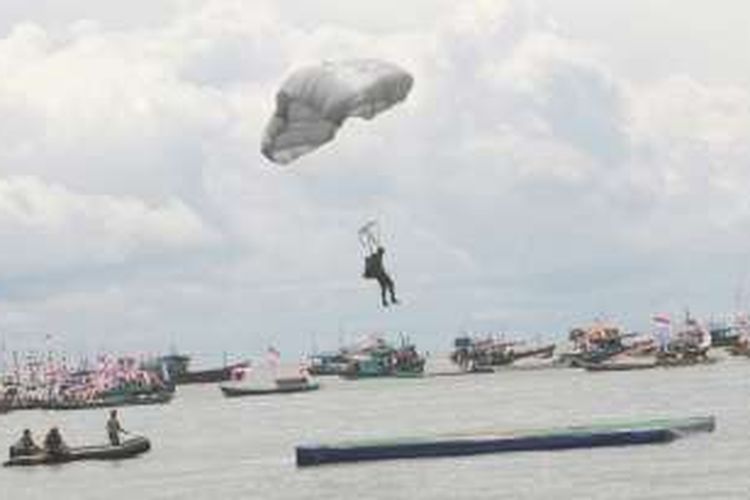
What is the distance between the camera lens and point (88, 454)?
282 feet

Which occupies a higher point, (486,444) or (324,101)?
(324,101)

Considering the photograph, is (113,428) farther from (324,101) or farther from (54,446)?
(324,101)

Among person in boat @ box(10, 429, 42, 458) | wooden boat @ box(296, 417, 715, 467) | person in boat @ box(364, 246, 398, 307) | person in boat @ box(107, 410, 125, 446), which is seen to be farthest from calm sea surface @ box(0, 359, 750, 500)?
person in boat @ box(364, 246, 398, 307)

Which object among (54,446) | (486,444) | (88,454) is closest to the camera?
(486,444)

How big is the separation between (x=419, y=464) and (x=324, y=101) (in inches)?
1542

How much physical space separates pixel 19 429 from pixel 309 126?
124 m

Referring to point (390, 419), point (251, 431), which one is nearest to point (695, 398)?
point (390, 419)

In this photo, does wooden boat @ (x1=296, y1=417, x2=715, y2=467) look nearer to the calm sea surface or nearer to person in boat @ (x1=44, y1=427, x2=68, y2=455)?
the calm sea surface

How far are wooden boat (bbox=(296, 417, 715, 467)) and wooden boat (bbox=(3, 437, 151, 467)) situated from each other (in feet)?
31.7

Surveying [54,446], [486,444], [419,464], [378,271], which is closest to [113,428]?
[54,446]

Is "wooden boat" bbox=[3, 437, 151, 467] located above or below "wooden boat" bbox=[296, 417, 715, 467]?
above

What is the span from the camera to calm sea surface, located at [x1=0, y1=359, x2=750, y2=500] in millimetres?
70062

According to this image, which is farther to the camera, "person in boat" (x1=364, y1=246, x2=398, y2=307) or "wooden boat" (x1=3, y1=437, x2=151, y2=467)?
"wooden boat" (x1=3, y1=437, x2=151, y2=467)

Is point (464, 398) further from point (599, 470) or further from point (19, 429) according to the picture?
point (599, 470)
